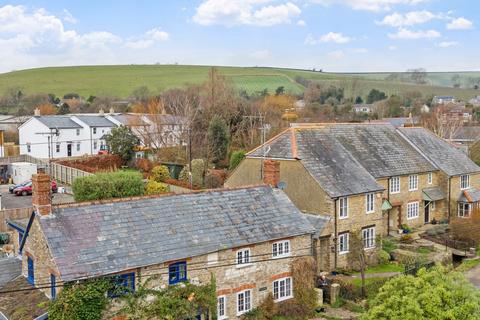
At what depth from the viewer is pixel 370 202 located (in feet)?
114

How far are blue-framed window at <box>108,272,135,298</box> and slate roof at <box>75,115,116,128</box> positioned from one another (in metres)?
53.9

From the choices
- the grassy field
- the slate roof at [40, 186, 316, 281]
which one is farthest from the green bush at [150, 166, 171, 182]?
the grassy field

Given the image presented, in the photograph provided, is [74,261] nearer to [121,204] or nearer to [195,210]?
[121,204]

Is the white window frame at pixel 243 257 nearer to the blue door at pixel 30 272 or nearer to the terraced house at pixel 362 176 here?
the terraced house at pixel 362 176

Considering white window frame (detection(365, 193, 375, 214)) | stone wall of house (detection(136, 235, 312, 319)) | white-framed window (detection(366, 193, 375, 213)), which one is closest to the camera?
stone wall of house (detection(136, 235, 312, 319))

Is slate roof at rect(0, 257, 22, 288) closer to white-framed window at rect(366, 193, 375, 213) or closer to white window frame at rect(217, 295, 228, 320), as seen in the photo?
white window frame at rect(217, 295, 228, 320)

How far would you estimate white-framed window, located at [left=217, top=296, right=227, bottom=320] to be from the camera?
23.8 meters

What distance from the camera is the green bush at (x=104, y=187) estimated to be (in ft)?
128

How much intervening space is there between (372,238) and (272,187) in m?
9.36

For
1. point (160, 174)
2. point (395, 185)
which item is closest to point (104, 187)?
point (160, 174)

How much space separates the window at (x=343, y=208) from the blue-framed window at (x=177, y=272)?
13178 millimetres

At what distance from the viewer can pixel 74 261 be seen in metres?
20.3

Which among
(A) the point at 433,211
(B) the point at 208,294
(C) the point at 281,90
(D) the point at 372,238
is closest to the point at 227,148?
(A) the point at 433,211

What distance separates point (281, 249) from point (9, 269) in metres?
12.9
